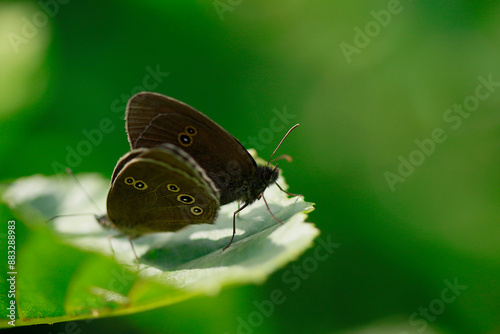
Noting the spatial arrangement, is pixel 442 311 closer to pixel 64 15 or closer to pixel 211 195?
pixel 211 195

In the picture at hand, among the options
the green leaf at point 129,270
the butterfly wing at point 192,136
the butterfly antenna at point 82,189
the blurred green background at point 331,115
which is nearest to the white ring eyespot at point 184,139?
the butterfly wing at point 192,136

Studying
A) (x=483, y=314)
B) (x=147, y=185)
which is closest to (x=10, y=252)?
(x=147, y=185)

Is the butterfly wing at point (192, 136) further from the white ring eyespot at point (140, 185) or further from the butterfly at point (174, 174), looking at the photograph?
the white ring eyespot at point (140, 185)

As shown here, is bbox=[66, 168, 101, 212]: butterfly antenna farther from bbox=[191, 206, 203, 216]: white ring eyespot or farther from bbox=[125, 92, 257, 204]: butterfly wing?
bbox=[191, 206, 203, 216]: white ring eyespot

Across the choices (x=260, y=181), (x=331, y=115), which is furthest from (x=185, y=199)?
(x=331, y=115)

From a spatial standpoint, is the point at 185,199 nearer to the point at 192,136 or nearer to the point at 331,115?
the point at 192,136

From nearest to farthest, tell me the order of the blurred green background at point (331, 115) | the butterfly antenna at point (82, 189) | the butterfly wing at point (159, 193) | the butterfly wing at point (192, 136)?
the butterfly wing at point (159, 193), the butterfly wing at point (192, 136), the butterfly antenna at point (82, 189), the blurred green background at point (331, 115)
